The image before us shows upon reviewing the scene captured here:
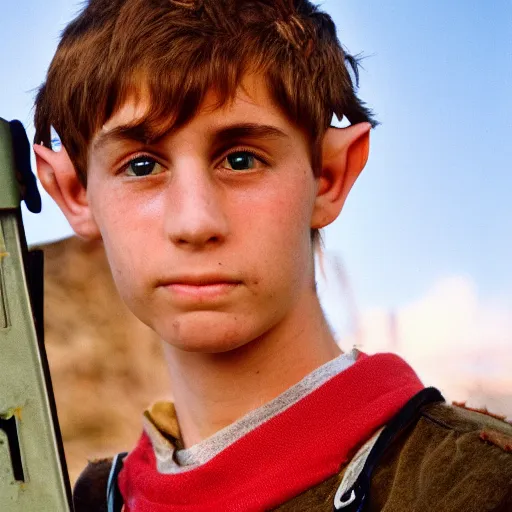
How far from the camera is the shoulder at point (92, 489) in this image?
1652 mm

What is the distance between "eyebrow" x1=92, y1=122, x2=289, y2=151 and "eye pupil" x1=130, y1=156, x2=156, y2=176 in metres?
0.03

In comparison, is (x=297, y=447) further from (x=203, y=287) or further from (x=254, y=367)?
(x=203, y=287)

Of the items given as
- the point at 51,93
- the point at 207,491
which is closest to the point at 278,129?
the point at 51,93

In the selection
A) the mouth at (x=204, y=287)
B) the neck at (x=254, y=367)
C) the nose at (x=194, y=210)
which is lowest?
the neck at (x=254, y=367)

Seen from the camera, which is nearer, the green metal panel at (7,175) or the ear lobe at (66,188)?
the green metal panel at (7,175)

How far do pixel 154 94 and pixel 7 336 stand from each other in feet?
1.33

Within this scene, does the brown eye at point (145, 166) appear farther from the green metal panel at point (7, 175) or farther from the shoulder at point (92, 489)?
the shoulder at point (92, 489)

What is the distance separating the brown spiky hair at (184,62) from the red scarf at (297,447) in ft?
1.13

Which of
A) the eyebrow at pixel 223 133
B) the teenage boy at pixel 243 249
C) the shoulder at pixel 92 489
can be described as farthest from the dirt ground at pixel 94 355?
the eyebrow at pixel 223 133

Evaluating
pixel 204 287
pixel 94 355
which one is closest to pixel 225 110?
pixel 204 287

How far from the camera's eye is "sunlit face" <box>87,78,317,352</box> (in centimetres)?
119

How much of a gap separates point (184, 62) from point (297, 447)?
0.55 metres

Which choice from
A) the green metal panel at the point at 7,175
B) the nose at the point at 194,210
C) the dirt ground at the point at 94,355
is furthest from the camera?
the dirt ground at the point at 94,355

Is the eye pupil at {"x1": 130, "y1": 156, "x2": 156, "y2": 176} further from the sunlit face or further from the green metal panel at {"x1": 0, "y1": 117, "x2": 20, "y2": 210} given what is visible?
the green metal panel at {"x1": 0, "y1": 117, "x2": 20, "y2": 210}
